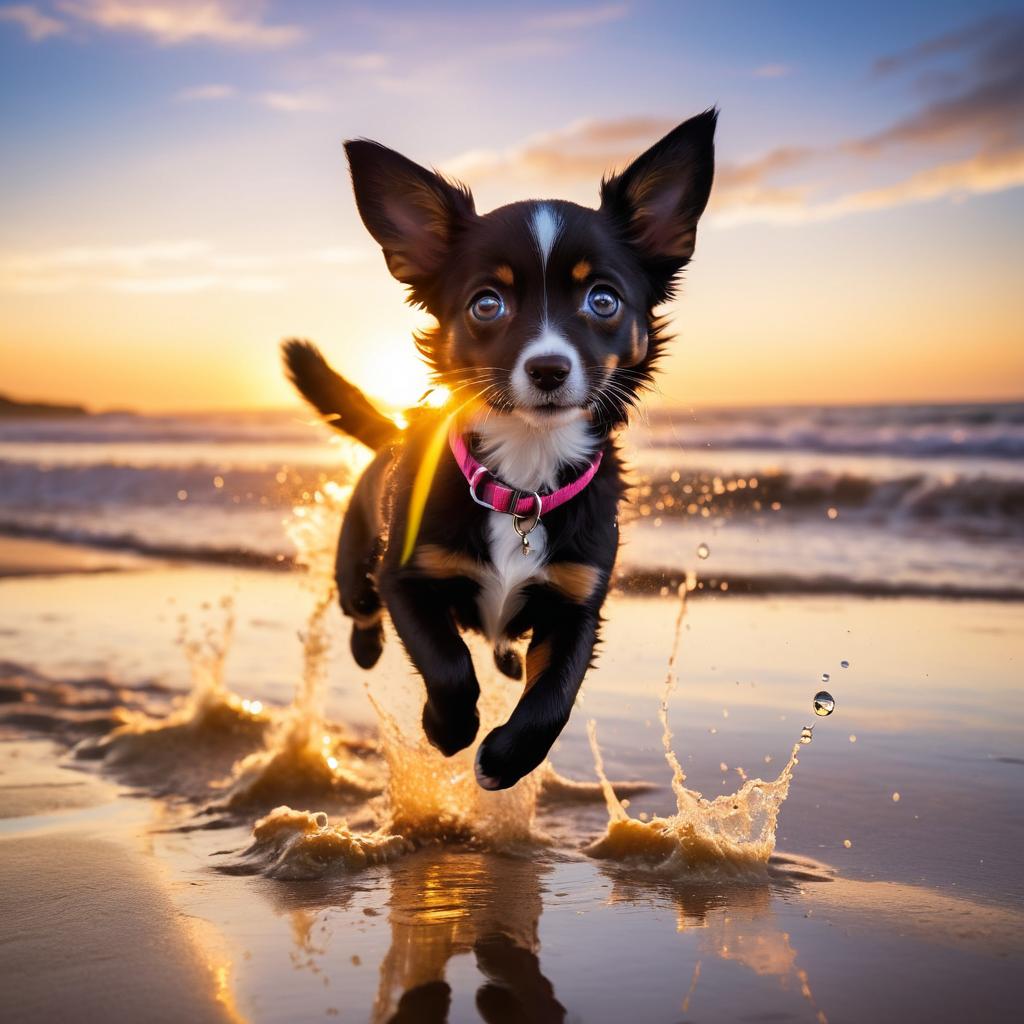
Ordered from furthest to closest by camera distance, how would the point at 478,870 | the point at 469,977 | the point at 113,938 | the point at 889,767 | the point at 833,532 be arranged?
1. the point at 833,532
2. the point at 889,767
3. the point at 478,870
4. the point at 113,938
5. the point at 469,977

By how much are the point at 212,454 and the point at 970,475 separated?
1615cm

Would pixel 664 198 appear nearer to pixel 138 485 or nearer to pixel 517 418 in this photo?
pixel 517 418

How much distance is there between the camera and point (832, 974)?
2660 millimetres

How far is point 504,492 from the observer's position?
3197 millimetres

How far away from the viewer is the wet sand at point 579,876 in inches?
100

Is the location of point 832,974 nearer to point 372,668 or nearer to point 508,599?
point 508,599

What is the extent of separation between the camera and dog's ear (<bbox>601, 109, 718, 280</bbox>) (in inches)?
131

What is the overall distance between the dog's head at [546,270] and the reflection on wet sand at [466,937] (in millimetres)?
Result: 1229

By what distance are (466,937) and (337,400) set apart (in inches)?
98.7

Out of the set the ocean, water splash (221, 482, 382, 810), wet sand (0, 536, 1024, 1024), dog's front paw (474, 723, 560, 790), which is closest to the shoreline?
the ocean

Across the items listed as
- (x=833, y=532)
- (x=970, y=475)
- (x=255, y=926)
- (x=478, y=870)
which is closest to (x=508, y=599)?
(x=478, y=870)

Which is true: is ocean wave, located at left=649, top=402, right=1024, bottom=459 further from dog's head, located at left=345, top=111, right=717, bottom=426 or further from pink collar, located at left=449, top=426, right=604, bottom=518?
pink collar, located at left=449, top=426, right=604, bottom=518

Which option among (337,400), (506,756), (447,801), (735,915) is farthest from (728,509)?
(506,756)

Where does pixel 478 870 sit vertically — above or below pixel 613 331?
below
